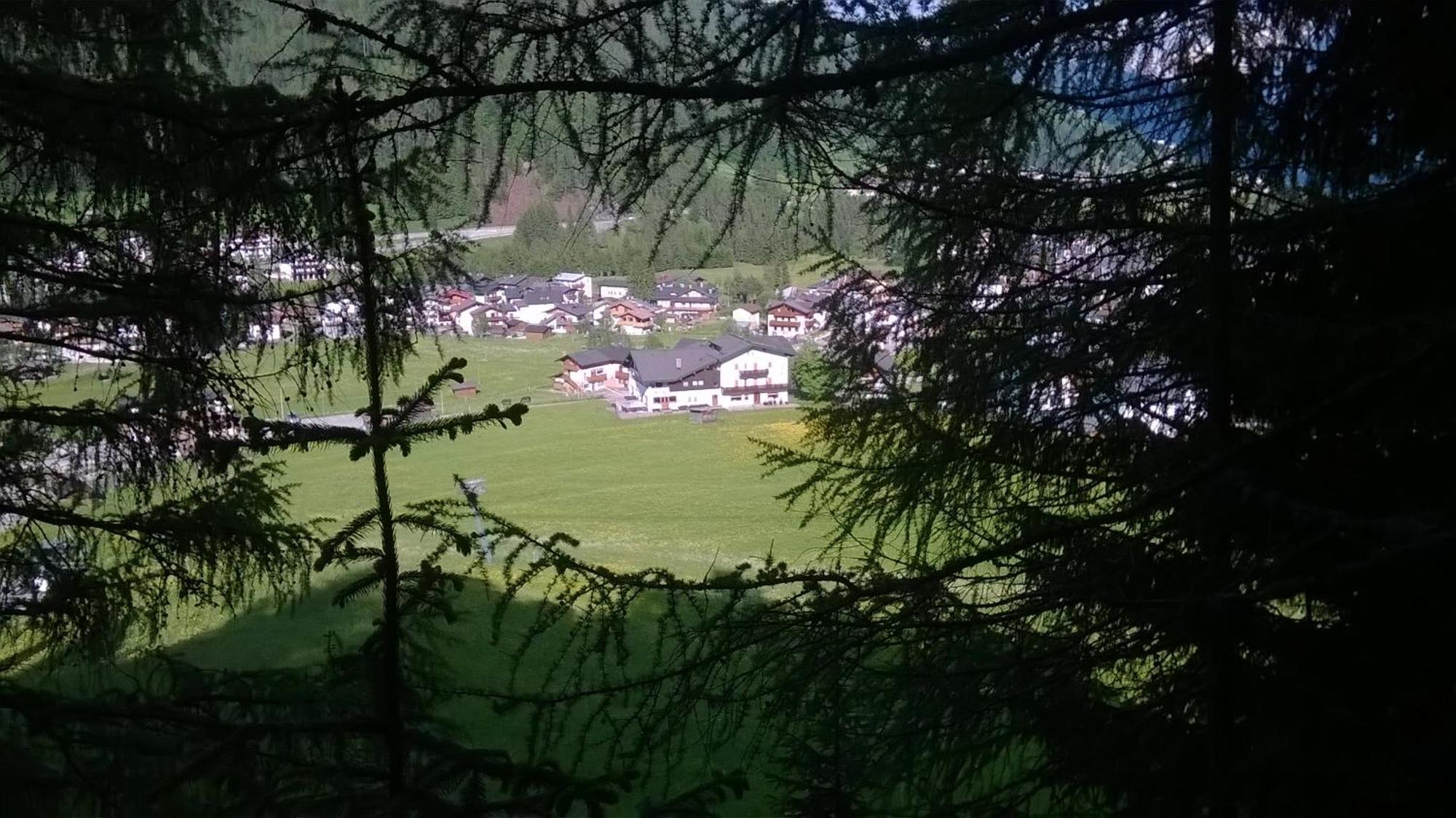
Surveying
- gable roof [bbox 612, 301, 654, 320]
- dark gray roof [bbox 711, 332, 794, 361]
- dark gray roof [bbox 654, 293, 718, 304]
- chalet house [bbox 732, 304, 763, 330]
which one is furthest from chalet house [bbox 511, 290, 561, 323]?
chalet house [bbox 732, 304, 763, 330]

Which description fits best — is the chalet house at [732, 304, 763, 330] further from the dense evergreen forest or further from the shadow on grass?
the dense evergreen forest

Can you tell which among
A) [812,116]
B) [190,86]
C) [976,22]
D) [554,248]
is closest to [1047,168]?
[976,22]

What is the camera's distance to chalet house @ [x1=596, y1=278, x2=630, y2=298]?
575 centimetres

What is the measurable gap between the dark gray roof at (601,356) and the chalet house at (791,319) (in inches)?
41.1

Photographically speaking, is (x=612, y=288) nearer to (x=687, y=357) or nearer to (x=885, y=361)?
(x=687, y=357)

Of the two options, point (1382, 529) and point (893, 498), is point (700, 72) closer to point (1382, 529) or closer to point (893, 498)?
point (1382, 529)

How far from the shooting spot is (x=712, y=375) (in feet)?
19.6

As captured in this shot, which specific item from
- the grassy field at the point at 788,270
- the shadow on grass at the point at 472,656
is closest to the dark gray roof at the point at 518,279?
the grassy field at the point at 788,270

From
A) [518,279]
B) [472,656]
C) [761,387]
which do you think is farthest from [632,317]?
[472,656]

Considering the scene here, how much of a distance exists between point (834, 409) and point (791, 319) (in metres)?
2.42

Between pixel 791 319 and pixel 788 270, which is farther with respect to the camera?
pixel 791 319

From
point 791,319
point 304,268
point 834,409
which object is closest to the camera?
point 304,268

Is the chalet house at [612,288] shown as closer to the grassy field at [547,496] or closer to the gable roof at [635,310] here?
the gable roof at [635,310]

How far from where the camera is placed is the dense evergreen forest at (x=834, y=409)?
135 centimetres
